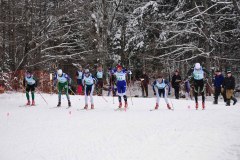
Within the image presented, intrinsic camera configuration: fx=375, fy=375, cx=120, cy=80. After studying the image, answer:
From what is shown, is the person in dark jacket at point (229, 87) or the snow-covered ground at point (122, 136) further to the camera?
the person in dark jacket at point (229, 87)

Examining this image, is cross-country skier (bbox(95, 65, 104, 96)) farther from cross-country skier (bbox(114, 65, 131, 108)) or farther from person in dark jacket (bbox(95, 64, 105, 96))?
cross-country skier (bbox(114, 65, 131, 108))

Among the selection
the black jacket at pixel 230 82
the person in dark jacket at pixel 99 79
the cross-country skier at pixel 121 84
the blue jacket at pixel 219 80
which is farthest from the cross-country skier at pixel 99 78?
the black jacket at pixel 230 82

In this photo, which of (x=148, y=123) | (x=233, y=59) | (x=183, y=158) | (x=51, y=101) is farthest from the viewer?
(x=233, y=59)

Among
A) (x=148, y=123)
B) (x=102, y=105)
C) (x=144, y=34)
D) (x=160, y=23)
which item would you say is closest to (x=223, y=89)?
(x=102, y=105)

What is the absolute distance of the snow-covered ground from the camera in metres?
8.80

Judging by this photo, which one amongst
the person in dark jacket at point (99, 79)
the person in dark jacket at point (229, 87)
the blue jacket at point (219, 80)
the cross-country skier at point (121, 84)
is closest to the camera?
the cross-country skier at point (121, 84)

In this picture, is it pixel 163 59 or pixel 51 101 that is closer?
pixel 51 101

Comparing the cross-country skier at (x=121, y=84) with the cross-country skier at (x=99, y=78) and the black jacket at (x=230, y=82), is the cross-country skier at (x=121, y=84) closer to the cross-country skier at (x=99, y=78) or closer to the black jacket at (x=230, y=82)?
the black jacket at (x=230, y=82)

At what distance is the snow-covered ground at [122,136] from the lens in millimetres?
8797

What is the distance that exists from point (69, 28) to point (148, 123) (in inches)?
779

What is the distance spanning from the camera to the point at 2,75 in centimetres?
2695

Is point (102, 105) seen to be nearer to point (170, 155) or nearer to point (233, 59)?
point (170, 155)

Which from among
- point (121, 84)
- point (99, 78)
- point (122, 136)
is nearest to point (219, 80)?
point (121, 84)

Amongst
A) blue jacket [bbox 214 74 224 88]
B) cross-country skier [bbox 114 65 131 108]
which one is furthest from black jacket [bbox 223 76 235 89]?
cross-country skier [bbox 114 65 131 108]
